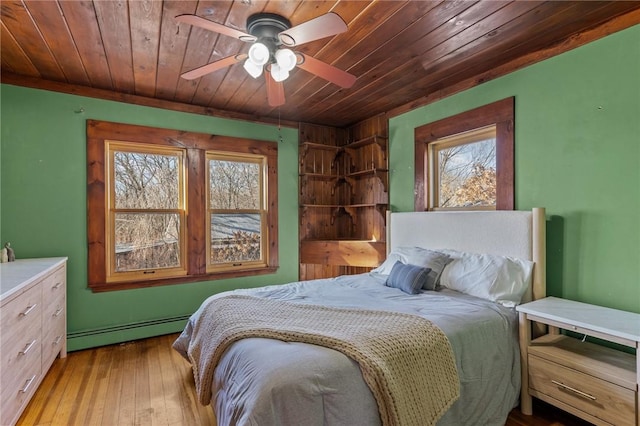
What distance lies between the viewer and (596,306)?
2096 mm

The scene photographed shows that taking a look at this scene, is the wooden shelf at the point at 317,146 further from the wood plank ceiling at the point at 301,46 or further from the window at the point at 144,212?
the window at the point at 144,212

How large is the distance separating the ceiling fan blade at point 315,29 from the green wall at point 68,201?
2.24 m

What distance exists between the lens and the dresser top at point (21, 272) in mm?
1760

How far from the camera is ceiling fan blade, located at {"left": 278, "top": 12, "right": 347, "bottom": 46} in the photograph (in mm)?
1558

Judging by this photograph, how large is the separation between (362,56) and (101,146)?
8.62 feet

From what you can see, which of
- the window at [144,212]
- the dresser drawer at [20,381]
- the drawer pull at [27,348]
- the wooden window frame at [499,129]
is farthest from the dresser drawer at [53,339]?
the wooden window frame at [499,129]

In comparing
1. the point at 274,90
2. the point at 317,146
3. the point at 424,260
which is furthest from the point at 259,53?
the point at 317,146

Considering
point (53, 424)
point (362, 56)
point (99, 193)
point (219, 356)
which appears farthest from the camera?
point (99, 193)

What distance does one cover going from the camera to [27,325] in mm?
1996

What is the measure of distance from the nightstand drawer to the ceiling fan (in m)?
2.22

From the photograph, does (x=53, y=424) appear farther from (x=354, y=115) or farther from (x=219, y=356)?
(x=354, y=115)

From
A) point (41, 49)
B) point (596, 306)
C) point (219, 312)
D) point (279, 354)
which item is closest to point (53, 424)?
point (219, 312)

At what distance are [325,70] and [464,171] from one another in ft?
5.96

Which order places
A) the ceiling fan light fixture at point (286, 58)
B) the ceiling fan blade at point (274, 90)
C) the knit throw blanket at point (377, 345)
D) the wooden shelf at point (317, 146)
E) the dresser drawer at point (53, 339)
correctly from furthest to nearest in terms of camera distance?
the wooden shelf at point (317, 146)
the dresser drawer at point (53, 339)
the ceiling fan blade at point (274, 90)
the ceiling fan light fixture at point (286, 58)
the knit throw blanket at point (377, 345)
